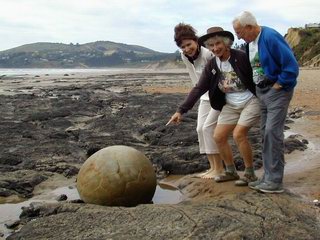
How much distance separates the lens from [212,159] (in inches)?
289

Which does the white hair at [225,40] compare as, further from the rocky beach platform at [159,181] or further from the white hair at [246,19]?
the rocky beach platform at [159,181]

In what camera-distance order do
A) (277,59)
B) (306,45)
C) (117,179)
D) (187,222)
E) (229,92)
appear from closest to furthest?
(187,222) < (277,59) < (117,179) < (229,92) < (306,45)

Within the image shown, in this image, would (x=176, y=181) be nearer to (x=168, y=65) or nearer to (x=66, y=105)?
(x=66, y=105)

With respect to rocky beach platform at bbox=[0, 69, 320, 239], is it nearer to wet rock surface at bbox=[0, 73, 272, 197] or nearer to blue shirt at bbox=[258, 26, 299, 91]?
wet rock surface at bbox=[0, 73, 272, 197]

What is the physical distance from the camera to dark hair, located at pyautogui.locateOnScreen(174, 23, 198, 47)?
6.54 metres

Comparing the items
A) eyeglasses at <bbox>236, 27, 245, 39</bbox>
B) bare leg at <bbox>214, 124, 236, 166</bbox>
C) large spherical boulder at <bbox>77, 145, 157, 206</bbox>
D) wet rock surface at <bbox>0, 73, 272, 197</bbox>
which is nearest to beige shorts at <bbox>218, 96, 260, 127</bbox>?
bare leg at <bbox>214, 124, 236, 166</bbox>

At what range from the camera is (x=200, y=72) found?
6879mm

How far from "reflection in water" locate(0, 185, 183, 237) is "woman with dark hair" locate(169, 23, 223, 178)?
0.63 metres

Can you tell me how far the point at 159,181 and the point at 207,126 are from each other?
1.57m

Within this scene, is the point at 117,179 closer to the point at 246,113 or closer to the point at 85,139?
the point at 246,113

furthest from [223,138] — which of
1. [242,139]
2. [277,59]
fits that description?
[277,59]

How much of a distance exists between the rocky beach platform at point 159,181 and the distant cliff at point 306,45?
135 ft

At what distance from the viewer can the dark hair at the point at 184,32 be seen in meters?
6.54

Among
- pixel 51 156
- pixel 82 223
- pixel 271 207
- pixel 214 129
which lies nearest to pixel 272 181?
pixel 271 207
